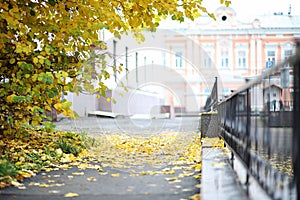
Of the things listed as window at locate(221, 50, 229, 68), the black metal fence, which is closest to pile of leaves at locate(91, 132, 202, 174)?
the black metal fence

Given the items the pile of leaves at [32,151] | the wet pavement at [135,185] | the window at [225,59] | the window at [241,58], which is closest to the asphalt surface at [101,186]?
the wet pavement at [135,185]

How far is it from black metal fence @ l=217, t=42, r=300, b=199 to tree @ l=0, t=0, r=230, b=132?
267cm

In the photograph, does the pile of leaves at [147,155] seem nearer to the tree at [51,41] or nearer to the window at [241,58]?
the tree at [51,41]

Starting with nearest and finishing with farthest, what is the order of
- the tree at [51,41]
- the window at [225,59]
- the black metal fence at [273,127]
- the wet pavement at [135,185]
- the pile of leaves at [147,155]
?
the black metal fence at [273,127] → the wet pavement at [135,185] → the tree at [51,41] → the pile of leaves at [147,155] → the window at [225,59]

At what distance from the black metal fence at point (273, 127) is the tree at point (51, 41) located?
2.67 metres

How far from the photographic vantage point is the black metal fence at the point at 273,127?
2.50 meters

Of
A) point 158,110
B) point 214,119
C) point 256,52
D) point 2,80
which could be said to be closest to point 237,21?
point 256,52

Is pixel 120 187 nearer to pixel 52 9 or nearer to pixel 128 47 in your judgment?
pixel 52 9

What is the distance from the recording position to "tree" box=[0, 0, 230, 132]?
19.6ft

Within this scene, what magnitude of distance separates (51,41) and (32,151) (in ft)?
5.62

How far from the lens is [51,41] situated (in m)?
6.53

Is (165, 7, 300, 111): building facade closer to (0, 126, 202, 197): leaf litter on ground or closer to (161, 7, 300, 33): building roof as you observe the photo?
(161, 7, 300, 33): building roof

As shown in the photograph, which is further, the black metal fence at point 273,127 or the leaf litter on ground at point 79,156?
the leaf litter on ground at point 79,156

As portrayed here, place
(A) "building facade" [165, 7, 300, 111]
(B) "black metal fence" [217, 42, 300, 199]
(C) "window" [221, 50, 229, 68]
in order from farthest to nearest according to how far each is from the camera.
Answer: (A) "building facade" [165, 7, 300, 111], (C) "window" [221, 50, 229, 68], (B) "black metal fence" [217, 42, 300, 199]
